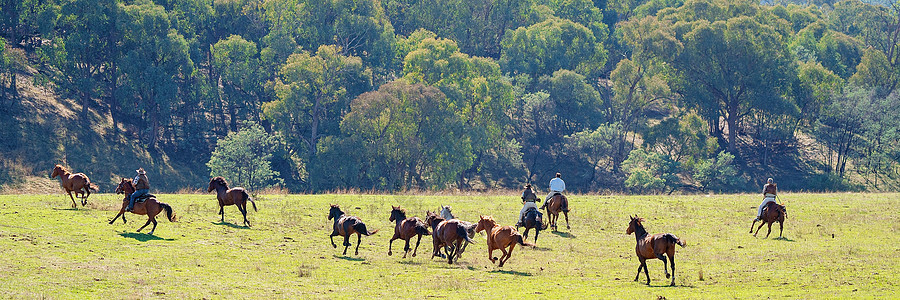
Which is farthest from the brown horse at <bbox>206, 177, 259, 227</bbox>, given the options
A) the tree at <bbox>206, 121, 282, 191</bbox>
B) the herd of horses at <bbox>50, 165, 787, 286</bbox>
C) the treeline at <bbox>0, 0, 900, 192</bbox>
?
the treeline at <bbox>0, 0, 900, 192</bbox>

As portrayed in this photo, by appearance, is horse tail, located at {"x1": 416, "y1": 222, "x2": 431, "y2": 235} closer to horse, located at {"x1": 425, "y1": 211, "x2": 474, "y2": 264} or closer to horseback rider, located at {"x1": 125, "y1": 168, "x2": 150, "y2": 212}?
horse, located at {"x1": 425, "y1": 211, "x2": 474, "y2": 264}

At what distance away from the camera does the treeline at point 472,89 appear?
78625 mm

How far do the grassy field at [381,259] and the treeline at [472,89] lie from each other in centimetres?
3855

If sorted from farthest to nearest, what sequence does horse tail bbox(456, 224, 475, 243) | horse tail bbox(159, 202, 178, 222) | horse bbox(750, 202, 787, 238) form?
1. horse bbox(750, 202, 787, 238)
2. horse tail bbox(159, 202, 178, 222)
3. horse tail bbox(456, 224, 475, 243)

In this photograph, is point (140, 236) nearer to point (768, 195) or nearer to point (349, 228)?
point (349, 228)

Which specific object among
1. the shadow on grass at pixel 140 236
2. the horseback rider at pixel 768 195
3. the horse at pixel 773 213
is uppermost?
the horseback rider at pixel 768 195

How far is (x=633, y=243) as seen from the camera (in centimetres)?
3466

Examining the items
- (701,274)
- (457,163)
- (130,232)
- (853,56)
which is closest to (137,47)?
(457,163)

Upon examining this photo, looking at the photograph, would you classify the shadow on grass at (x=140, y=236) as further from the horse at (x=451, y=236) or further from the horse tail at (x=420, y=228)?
the horse at (x=451, y=236)

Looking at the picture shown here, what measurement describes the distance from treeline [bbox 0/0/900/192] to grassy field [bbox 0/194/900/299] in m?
38.6

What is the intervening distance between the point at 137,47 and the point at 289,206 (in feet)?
145

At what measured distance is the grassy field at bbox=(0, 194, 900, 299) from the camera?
74.7 feet

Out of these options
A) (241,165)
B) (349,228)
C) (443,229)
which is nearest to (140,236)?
(349,228)

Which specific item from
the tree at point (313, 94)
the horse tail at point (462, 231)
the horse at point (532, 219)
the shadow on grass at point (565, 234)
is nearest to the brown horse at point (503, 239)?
the horse tail at point (462, 231)
